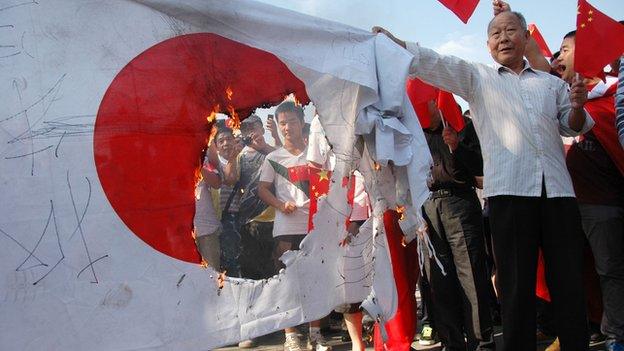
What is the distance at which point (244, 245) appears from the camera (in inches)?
108

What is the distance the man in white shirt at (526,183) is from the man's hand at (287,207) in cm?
90

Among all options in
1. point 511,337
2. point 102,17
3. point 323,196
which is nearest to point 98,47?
point 102,17

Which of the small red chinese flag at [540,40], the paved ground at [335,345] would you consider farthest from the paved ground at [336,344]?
the small red chinese flag at [540,40]

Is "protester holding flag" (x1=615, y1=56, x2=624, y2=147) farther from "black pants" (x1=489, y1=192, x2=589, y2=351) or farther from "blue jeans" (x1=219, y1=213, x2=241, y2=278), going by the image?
"blue jeans" (x1=219, y1=213, x2=241, y2=278)

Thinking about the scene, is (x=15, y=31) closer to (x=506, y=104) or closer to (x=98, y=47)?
(x=98, y=47)

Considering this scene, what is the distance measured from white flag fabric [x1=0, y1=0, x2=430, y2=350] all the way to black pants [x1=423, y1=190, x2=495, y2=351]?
3.70ft

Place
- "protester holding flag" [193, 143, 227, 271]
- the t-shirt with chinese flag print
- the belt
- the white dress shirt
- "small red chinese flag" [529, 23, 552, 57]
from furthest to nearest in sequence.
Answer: "small red chinese flag" [529, 23, 552, 57] → the belt → the white dress shirt → the t-shirt with chinese flag print → "protester holding flag" [193, 143, 227, 271]

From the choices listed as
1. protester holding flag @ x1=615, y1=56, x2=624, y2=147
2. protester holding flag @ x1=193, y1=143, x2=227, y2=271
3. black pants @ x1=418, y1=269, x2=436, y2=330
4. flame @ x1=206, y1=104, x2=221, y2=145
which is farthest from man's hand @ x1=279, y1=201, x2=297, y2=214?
black pants @ x1=418, y1=269, x2=436, y2=330

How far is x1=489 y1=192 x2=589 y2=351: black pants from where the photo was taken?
305cm

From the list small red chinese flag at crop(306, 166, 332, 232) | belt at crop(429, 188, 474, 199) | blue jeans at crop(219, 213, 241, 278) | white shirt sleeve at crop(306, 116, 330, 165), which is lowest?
blue jeans at crop(219, 213, 241, 278)

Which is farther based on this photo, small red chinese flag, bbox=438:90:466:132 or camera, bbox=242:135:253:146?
small red chinese flag, bbox=438:90:466:132

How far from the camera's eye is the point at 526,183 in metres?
3.11

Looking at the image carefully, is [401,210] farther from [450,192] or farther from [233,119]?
[450,192]

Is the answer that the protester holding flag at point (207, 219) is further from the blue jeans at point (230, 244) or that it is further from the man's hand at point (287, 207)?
the man's hand at point (287, 207)
